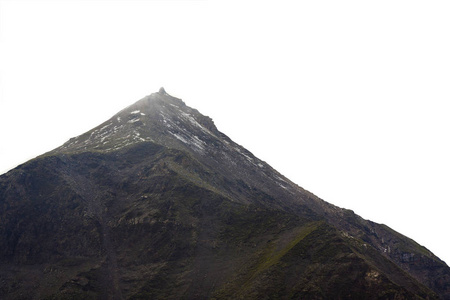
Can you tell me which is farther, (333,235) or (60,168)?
(60,168)

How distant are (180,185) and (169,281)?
47.9 m

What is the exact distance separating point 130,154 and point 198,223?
209ft

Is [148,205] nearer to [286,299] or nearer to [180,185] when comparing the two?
[180,185]

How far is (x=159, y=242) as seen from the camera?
13512 cm

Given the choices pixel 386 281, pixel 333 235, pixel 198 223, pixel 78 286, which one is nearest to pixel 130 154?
pixel 198 223

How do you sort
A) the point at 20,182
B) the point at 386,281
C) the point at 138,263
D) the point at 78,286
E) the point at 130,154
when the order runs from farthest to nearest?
the point at 130,154 → the point at 20,182 → the point at 138,263 → the point at 78,286 → the point at 386,281

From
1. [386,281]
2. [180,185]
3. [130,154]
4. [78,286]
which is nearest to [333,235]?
[386,281]

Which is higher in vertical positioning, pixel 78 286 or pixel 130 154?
pixel 130 154

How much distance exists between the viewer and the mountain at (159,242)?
105 meters

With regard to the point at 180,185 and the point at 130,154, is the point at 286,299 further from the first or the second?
the point at 130,154

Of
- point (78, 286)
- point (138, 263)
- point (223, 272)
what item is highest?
point (223, 272)

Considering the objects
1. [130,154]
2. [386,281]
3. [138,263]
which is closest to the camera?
[386,281]

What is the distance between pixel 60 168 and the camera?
164 metres

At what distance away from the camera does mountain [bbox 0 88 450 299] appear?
104812mm
